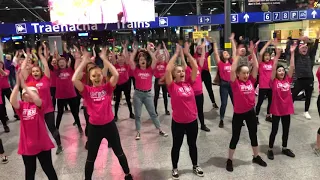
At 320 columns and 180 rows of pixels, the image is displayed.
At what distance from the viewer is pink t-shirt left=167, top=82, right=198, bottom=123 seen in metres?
3.58

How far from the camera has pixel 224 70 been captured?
5.74m

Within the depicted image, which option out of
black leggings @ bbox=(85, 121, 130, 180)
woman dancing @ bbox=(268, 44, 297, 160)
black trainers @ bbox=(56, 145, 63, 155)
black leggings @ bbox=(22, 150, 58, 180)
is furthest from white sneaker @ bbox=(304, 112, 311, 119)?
black leggings @ bbox=(22, 150, 58, 180)

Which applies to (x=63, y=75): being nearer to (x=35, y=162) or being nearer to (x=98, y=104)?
(x=98, y=104)

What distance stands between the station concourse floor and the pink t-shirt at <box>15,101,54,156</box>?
106cm

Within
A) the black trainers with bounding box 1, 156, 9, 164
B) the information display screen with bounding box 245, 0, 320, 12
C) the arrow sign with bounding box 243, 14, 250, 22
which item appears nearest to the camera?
the black trainers with bounding box 1, 156, 9, 164

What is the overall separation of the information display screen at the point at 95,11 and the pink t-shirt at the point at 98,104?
6583mm

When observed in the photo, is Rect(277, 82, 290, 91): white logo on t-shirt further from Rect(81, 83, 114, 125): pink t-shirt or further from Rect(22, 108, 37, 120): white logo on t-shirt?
Rect(22, 108, 37, 120): white logo on t-shirt

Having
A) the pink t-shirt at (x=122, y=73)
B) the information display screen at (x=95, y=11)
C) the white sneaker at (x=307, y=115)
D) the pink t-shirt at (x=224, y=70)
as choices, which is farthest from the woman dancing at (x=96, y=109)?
the information display screen at (x=95, y=11)

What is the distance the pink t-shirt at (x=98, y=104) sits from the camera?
11.0 ft

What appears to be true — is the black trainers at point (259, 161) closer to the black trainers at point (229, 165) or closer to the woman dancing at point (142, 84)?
the black trainers at point (229, 165)

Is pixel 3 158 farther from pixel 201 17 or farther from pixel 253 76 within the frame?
pixel 201 17

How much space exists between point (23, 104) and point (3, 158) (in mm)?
1986

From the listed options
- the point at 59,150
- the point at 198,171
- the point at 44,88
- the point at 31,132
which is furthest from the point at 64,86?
the point at 198,171

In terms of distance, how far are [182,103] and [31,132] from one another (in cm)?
171
